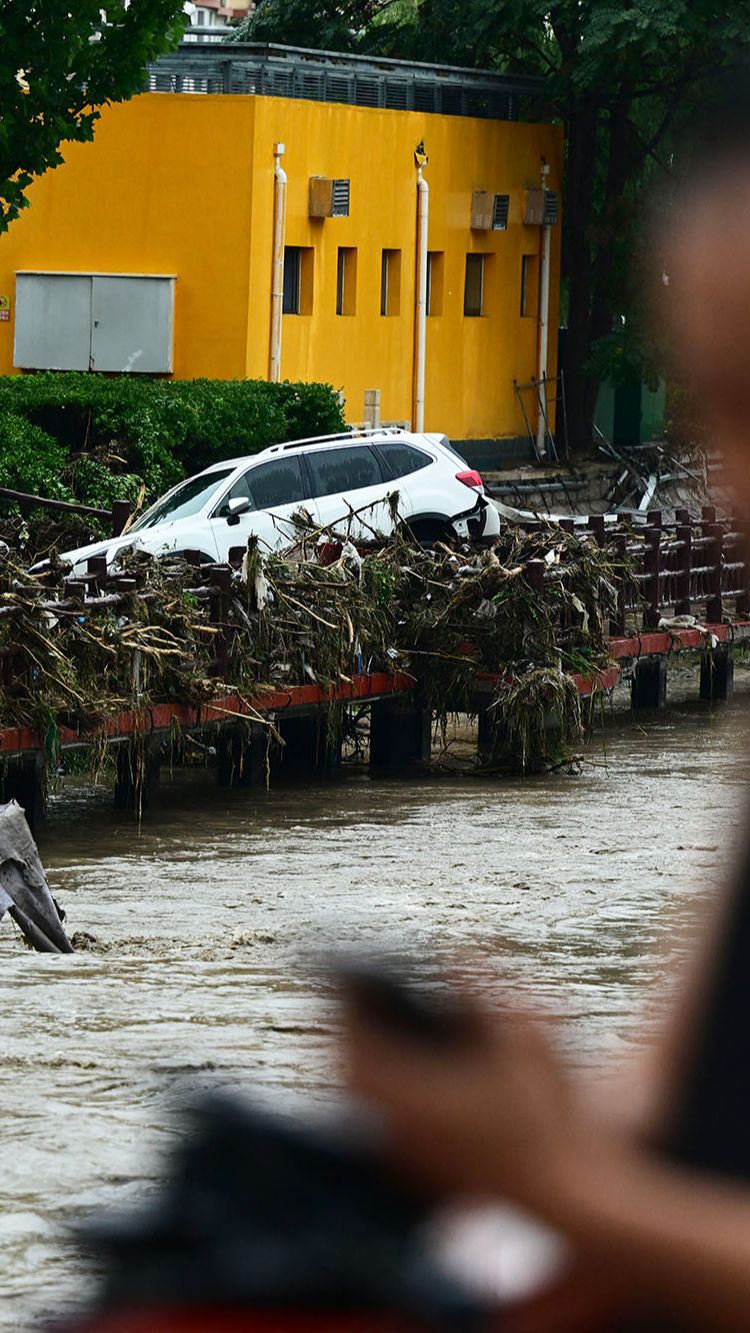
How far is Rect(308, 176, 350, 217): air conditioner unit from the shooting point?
28719mm

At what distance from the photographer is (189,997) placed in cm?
811

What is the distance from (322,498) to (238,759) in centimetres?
487

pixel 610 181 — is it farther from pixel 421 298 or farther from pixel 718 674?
pixel 718 674

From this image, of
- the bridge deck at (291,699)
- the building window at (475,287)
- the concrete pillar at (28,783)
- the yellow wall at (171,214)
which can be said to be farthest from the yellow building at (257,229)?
the concrete pillar at (28,783)

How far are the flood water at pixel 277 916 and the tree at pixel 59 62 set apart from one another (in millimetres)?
5317

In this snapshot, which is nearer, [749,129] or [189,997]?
[749,129]

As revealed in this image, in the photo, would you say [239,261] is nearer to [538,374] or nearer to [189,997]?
[538,374]

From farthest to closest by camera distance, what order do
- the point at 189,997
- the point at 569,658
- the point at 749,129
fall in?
1. the point at 569,658
2. the point at 189,997
3. the point at 749,129

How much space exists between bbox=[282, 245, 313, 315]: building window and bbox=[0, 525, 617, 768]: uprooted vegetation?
39.1 ft

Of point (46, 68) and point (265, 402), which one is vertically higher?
point (46, 68)

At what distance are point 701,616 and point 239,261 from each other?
9388 mm

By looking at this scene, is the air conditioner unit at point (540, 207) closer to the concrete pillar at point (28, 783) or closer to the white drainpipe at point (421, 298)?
the white drainpipe at point (421, 298)

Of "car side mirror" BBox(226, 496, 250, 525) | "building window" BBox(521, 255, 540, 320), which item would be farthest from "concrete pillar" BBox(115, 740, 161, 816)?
"building window" BBox(521, 255, 540, 320)

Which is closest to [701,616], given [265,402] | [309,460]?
[309,460]
